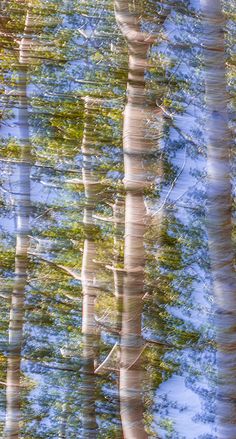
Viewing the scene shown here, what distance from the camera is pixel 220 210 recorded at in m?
0.93

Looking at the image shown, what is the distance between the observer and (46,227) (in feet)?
3.02

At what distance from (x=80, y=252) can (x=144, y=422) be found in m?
0.31

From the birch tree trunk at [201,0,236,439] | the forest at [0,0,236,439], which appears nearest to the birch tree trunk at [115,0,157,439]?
the forest at [0,0,236,439]

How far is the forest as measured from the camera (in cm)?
87

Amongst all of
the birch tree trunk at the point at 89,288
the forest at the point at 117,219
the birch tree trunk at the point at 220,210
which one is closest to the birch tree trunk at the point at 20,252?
the forest at the point at 117,219

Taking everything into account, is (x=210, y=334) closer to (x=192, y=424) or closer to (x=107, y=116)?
(x=192, y=424)

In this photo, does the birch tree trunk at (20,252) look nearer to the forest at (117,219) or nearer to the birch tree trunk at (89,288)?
the forest at (117,219)

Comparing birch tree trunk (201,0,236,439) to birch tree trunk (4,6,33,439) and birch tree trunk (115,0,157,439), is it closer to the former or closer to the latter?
birch tree trunk (115,0,157,439)

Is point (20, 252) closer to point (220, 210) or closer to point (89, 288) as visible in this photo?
point (89, 288)

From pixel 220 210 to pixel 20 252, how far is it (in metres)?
0.37

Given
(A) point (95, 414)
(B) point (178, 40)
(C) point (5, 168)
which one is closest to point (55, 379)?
(A) point (95, 414)

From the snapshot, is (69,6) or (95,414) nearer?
(95,414)

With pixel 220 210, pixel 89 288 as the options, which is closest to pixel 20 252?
pixel 89 288

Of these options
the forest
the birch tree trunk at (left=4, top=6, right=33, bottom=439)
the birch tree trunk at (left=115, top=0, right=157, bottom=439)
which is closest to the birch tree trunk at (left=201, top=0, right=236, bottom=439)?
the forest
